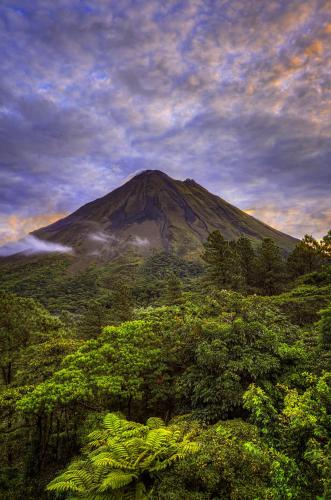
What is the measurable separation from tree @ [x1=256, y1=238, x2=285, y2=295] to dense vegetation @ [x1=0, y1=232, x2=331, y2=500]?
34.9ft

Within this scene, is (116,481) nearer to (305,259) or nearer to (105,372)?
(105,372)

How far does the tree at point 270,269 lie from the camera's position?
1455 inches

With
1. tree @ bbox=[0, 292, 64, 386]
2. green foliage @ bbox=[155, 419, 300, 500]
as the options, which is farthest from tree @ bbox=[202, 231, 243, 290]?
green foliage @ bbox=[155, 419, 300, 500]

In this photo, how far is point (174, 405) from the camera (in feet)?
43.3

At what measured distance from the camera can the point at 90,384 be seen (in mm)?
11320

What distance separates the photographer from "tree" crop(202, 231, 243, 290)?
33438mm

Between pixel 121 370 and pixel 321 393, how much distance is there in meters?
7.83

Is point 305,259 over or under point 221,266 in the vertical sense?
over

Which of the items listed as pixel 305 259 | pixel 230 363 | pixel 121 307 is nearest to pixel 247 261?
pixel 305 259

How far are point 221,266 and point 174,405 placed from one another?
73.2 ft

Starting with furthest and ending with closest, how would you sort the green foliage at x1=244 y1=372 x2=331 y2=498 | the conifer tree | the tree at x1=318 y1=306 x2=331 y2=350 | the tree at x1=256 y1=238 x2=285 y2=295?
1. the tree at x1=256 y1=238 x2=285 y2=295
2. the conifer tree
3. the tree at x1=318 y1=306 x2=331 y2=350
4. the green foliage at x1=244 y1=372 x2=331 y2=498

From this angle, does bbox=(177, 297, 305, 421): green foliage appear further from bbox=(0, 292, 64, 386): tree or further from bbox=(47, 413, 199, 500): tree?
bbox=(0, 292, 64, 386): tree

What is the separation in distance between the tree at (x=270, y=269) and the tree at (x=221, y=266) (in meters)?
4.44

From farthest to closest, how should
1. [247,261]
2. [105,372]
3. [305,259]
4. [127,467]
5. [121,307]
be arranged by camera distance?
1. [247,261]
2. [305,259]
3. [121,307]
4. [105,372]
5. [127,467]
